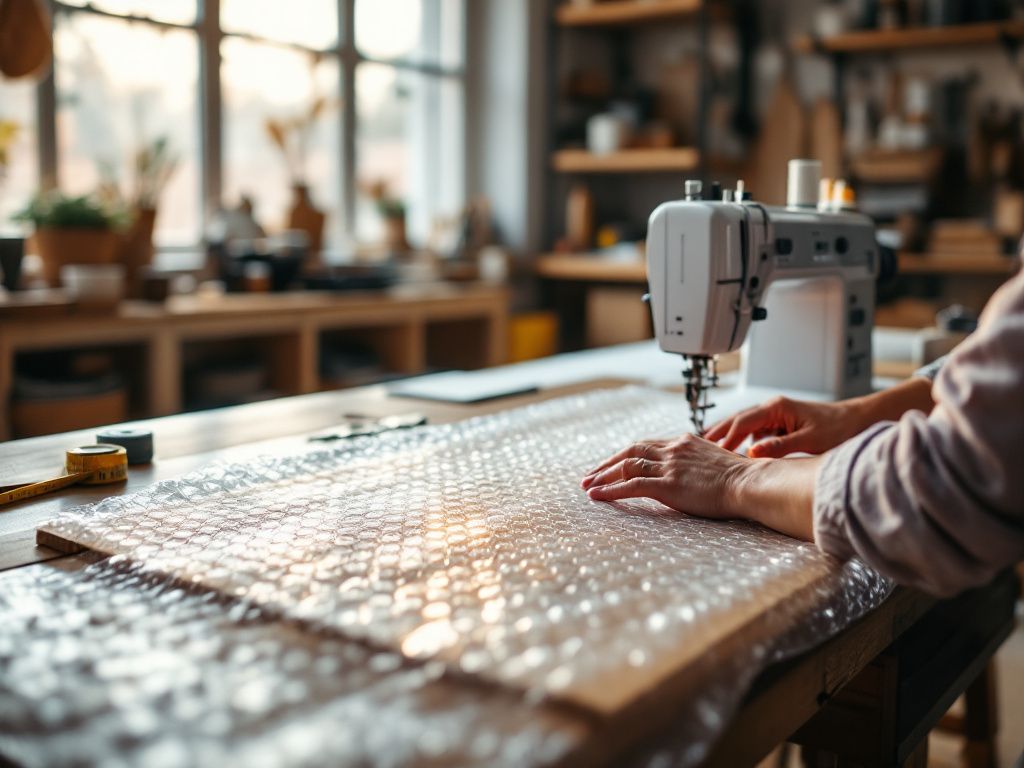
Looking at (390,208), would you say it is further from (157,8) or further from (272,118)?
(157,8)

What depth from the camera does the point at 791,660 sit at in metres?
0.86

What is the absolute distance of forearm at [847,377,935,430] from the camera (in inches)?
55.7

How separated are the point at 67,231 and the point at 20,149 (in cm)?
57

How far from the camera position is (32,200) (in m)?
3.06

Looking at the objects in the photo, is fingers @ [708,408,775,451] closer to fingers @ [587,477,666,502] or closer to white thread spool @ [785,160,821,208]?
fingers @ [587,477,666,502]

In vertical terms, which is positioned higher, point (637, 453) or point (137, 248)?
point (137, 248)

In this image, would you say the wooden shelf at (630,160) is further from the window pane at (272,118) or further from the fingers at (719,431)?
the fingers at (719,431)

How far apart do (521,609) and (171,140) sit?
3373 millimetres

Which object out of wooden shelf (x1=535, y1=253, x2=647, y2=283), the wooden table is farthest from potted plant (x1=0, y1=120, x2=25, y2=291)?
wooden shelf (x1=535, y1=253, x2=647, y2=283)

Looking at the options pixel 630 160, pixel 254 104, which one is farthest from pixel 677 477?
pixel 630 160

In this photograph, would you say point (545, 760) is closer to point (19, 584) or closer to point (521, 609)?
point (521, 609)

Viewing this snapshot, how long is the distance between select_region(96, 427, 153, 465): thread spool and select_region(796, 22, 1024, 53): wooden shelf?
372 cm

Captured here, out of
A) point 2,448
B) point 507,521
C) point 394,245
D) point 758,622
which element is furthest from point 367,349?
point 758,622

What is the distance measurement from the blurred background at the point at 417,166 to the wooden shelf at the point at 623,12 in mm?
21
